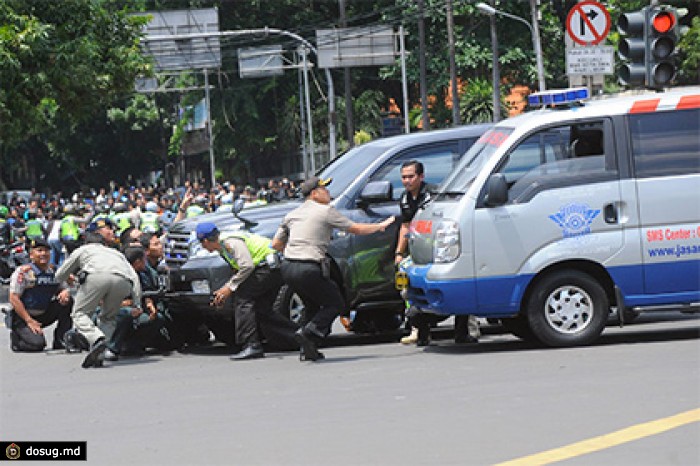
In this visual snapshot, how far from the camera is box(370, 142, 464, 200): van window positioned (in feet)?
45.8

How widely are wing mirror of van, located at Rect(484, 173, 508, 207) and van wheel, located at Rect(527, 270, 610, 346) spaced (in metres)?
0.82

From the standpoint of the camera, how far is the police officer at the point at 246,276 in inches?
505

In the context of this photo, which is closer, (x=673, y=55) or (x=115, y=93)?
(x=673, y=55)

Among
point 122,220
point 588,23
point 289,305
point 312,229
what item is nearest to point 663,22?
point 588,23

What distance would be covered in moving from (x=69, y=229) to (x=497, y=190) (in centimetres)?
1765

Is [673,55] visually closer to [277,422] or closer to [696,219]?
[696,219]

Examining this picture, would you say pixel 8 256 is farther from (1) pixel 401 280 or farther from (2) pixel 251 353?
(1) pixel 401 280

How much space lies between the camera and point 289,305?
44.8ft

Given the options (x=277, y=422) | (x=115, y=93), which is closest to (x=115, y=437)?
(x=277, y=422)

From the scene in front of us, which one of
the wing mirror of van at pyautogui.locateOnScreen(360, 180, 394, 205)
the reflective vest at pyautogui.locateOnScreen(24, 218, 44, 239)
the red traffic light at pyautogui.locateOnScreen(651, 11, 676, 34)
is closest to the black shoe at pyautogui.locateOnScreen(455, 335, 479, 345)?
the wing mirror of van at pyautogui.locateOnScreen(360, 180, 394, 205)

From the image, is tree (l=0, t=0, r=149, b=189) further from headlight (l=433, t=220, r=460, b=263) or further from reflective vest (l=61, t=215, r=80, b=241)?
headlight (l=433, t=220, r=460, b=263)

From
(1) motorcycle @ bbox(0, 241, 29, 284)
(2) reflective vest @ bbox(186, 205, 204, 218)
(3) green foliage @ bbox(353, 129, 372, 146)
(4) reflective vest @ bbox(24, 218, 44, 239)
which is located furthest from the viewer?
(3) green foliage @ bbox(353, 129, 372, 146)

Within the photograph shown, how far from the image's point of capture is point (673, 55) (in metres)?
14.1

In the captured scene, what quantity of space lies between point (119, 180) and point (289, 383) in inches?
3055
